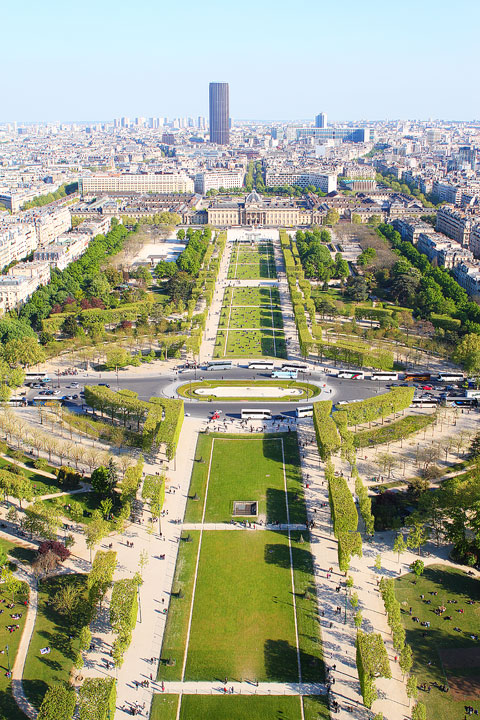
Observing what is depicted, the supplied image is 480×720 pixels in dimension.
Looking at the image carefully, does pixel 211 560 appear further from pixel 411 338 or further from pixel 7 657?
pixel 411 338

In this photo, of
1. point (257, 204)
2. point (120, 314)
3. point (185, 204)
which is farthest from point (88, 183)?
point (120, 314)

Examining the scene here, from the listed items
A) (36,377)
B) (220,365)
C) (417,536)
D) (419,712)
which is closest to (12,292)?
(36,377)

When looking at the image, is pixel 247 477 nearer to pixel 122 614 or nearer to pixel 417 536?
→ pixel 417 536

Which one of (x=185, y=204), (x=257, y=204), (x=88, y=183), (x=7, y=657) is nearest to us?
Answer: (x=7, y=657)

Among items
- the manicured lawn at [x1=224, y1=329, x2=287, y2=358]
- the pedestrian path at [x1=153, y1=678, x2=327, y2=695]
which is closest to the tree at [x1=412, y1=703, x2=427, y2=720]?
the pedestrian path at [x1=153, y1=678, x2=327, y2=695]

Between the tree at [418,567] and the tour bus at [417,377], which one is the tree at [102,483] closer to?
the tree at [418,567]

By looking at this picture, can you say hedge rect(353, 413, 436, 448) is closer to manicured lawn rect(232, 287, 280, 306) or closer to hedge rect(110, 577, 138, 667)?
hedge rect(110, 577, 138, 667)
